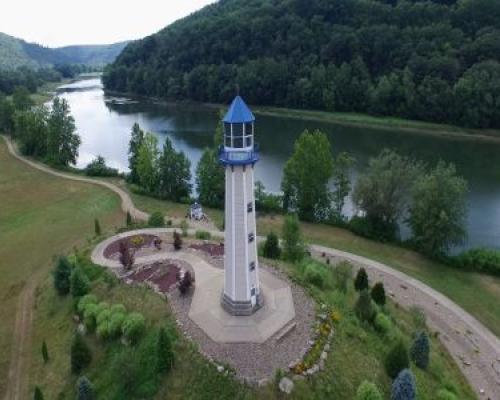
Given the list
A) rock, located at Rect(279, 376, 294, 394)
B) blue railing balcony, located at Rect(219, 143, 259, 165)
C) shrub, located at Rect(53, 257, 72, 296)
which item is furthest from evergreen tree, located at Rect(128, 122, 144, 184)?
rock, located at Rect(279, 376, 294, 394)

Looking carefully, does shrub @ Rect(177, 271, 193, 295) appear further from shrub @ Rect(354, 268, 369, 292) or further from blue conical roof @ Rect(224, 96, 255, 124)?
shrub @ Rect(354, 268, 369, 292)

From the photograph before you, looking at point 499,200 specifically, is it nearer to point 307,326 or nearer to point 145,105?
point 307,326

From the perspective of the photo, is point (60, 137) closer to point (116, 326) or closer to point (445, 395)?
point (116, 326)

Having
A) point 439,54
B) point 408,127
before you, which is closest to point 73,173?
point 408,127

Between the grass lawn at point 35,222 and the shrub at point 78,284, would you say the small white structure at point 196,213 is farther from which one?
the shrub at point 78,284

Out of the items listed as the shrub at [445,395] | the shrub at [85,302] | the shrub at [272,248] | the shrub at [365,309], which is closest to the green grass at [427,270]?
the shrub at [272,248]

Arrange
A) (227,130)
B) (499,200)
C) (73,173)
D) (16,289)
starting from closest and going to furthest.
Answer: (227,130)
(16,289)
(499,200)
(73,173)
